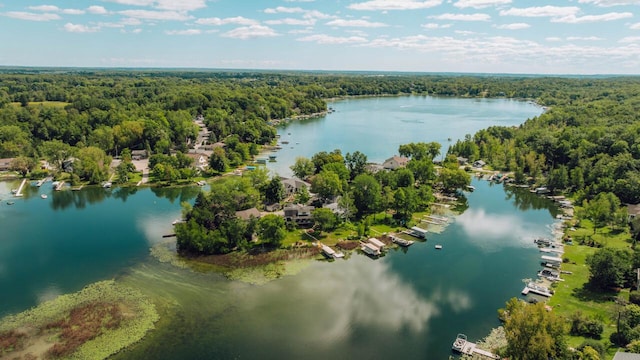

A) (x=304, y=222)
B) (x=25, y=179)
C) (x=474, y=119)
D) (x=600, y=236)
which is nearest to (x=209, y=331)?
(x=304, y=222)

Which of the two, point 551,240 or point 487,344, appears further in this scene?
point 551,240

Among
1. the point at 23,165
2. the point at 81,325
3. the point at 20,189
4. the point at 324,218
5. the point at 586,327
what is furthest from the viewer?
the point at 23,165

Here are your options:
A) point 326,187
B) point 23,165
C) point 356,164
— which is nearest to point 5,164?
point 23,165

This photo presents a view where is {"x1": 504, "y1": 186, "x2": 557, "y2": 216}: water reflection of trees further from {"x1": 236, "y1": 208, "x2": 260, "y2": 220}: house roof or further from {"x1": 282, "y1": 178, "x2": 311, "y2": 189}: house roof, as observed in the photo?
{"x1": 236, "y1": 208, "x2": 260, "y2": 220}: house roof

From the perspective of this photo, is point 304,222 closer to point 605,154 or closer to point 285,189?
point 285,189

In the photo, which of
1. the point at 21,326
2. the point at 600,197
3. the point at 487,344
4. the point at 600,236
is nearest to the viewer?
the point at 487,344

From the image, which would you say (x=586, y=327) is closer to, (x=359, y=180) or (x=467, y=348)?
(x=467, y=348)
